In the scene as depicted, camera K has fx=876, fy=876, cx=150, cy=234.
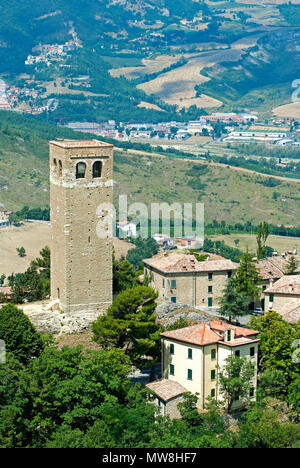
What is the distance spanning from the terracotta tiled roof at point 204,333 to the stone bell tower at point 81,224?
20.3 ft

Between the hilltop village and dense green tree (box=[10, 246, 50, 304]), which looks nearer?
the hilltop village

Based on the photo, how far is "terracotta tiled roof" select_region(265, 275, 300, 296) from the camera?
193ft

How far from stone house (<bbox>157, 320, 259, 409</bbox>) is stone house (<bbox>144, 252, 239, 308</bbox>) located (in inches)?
365

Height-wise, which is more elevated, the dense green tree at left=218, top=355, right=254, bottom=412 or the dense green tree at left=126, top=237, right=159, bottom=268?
the dense green tree at left=218, top=355, right=254, bottom=412

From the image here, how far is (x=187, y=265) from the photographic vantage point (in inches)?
2347

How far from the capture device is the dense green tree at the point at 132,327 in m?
50.4

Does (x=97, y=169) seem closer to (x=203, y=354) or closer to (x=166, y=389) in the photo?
(x=203, y=354)

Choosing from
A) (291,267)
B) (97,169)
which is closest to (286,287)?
(291,267)

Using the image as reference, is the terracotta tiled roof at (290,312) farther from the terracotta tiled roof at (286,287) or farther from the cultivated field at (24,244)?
the cultivated field at (24,244)

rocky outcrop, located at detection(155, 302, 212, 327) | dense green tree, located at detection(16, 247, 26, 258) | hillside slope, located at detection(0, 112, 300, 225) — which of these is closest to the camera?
rocky outcrop, located at detection(155, 302, 212, 327)

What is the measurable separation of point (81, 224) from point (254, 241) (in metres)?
95.9

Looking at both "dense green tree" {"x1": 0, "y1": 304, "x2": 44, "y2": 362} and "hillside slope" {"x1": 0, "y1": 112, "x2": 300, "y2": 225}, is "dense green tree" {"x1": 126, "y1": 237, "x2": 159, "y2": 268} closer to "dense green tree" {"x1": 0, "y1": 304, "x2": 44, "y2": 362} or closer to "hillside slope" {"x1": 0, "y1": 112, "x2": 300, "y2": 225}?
"hillside slope" {"x1": 0, "y1": 112, "x2": 300, "y2": 225}

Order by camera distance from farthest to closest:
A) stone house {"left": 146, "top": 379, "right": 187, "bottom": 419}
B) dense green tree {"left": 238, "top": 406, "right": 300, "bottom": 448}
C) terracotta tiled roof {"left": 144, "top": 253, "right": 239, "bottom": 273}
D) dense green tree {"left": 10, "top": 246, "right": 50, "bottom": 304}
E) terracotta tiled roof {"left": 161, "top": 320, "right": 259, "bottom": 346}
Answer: dense green tree {"left": 10, "top": 246, "right": 50, "bottom": 304}, terracotta tiled roof {"left": 144, "top": 253, "right": 239, "bottom": 273}, terracotta tiled roof {"left": 161, "top": 320, "right": 259, "bottom": 346}, stone house {"left": 146, "top": 379, "right": 187, "bottom": 419}, dense green tree {"left": 238, "top": 406, "right": 300, "bottom": 448}

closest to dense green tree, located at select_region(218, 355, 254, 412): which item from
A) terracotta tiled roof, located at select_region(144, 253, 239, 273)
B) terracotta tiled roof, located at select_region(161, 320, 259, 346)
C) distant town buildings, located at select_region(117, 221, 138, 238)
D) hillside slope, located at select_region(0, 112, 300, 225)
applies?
terracotta tiled roof, located at select_region(161, 320, 259, 346)
